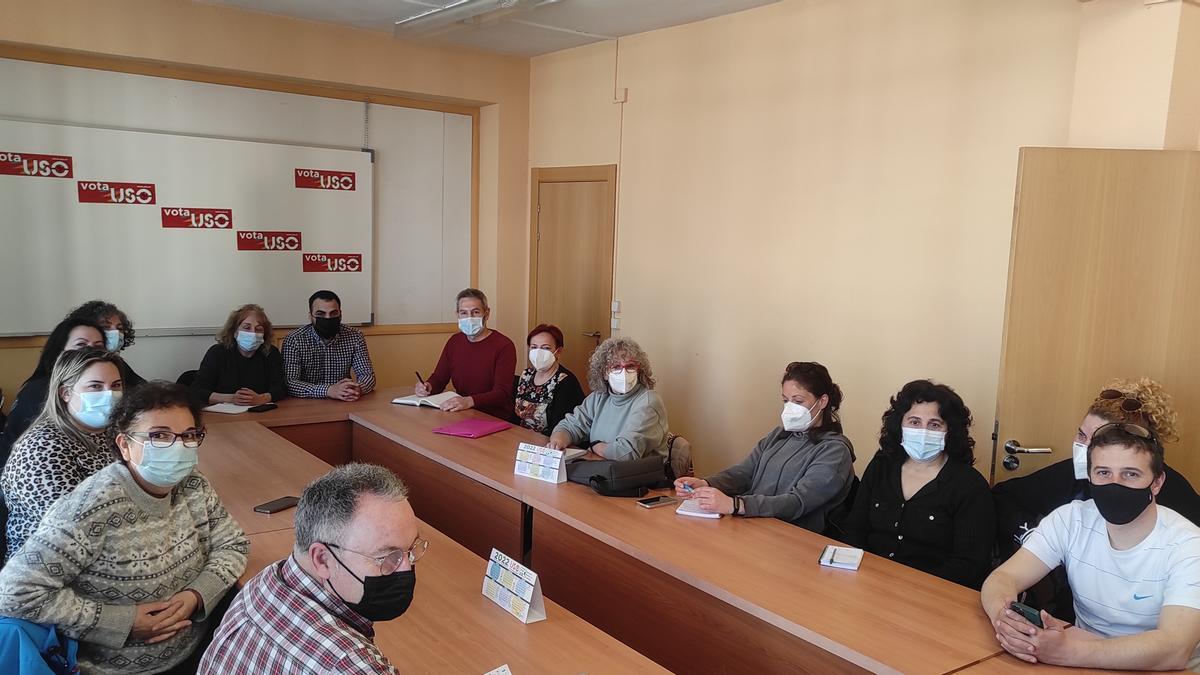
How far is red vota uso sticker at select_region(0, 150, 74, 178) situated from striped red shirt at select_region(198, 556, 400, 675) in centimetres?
434

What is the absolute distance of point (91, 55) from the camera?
16.0ft

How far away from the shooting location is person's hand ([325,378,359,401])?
4.81 m

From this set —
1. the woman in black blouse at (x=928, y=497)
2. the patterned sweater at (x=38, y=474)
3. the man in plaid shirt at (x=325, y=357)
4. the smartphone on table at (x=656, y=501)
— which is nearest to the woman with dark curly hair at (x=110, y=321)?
the man in plaid shirt at (x=325, y=357)

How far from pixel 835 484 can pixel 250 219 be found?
13.7 feet

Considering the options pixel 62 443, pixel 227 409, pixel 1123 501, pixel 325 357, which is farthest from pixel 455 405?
pixel 1123 501

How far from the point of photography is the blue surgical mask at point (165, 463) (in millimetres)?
2045

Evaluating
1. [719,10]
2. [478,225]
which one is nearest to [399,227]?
[478,225]

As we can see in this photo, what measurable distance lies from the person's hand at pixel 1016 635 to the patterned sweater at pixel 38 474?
223cm

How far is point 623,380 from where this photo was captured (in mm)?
3691

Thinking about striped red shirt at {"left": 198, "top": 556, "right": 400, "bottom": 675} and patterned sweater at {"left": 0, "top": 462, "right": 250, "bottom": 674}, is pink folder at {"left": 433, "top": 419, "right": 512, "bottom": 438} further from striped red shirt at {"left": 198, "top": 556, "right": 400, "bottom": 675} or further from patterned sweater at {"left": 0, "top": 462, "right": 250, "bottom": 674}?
striped red shirt at {"left": 198, "top": 556, "right": 400, "bottom": 675}

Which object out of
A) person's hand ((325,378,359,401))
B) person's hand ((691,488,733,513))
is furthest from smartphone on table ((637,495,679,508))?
person's hand ((325,378,359,401))

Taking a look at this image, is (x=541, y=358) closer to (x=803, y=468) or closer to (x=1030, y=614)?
(x=803, y=468)

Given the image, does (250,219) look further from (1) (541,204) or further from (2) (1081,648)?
(2) (1081,648)

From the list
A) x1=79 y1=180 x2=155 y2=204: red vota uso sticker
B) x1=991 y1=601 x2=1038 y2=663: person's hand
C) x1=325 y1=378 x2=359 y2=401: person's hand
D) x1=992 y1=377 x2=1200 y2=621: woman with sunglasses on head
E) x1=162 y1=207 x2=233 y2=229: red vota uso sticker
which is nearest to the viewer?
x1=991 y1=601 x2=1038 y2=663: person's hand
